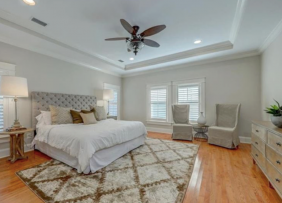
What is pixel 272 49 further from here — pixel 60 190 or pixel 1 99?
pixel 1 99

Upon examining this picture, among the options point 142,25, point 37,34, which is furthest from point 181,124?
point 37,34

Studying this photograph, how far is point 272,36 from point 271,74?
0.81m

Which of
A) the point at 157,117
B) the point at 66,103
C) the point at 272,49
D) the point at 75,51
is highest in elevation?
the point at 75,51

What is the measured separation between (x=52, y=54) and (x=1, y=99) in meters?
1.64

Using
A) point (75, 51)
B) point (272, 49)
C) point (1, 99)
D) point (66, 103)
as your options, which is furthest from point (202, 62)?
point (1, 99)

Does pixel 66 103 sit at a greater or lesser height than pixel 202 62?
lesser

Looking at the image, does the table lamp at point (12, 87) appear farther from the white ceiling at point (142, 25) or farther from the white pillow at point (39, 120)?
the white ceiling at point (142, 25)

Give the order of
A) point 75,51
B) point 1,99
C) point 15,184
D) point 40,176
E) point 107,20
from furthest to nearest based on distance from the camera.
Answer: point 75,51, point 1,99, point 107,20, point 40,176, point 15,184

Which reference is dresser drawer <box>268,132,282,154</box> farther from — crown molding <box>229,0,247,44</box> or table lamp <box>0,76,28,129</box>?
table lamp <box>0,76,28,129</box>

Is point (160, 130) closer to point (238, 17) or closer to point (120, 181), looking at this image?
point (120, 181)

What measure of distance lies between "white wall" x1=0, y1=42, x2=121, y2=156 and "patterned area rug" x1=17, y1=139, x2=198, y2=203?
67.6 inches

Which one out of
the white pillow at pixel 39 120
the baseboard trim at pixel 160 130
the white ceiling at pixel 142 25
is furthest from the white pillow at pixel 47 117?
the baseboard trim at pixel 160 130

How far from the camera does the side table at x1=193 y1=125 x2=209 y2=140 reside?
167 inches

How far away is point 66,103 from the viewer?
3.90 meters
